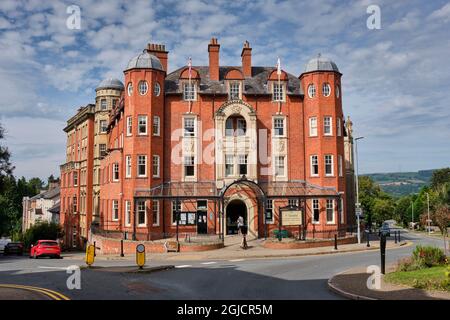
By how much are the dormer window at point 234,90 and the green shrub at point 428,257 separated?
23.4m

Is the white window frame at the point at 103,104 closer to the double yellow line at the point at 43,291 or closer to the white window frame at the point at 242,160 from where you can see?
the white window frame at the point at 242,160

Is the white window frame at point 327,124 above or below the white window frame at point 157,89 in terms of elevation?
below

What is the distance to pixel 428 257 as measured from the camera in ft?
59.4

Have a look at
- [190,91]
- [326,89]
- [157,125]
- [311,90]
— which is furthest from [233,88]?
[326,89]

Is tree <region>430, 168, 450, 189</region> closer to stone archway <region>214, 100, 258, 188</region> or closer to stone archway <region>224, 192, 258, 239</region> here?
stone archway <region>214, 100, 258, 188</region>

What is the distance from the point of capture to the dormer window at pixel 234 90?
3862 centimetres

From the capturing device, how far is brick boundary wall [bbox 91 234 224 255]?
99.3 feet

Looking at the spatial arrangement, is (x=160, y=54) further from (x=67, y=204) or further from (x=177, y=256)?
(x=67, y=204)

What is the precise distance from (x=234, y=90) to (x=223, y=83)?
1.60 meters

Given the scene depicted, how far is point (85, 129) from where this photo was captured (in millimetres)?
54188

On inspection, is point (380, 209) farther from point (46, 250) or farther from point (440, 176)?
point (46, 250)

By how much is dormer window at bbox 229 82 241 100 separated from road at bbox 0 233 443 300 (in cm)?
1972

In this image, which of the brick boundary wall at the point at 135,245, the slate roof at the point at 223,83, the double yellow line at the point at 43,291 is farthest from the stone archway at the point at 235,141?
the double yellow line at the point at 43,291
